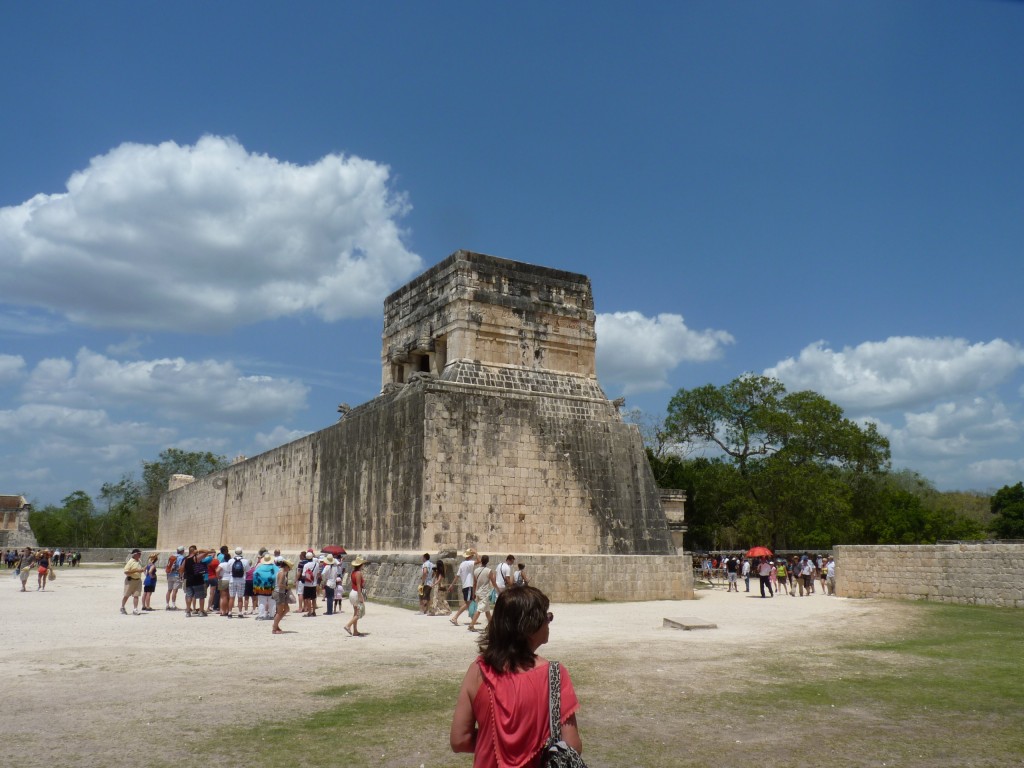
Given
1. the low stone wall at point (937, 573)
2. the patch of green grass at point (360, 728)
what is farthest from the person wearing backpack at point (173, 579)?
the low stone wall at point (937, 573)

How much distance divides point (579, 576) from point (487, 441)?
3.81m

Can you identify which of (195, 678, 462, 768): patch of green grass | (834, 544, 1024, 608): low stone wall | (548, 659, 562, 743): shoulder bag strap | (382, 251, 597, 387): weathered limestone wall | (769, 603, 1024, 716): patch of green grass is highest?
(382, 251, 597, 387): weathered limestone wall

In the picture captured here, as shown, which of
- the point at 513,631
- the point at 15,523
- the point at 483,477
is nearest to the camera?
the point at 513,631

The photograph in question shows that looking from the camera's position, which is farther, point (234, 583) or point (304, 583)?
point (234, 583)

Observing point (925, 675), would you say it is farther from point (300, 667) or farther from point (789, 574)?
point (789, 574)

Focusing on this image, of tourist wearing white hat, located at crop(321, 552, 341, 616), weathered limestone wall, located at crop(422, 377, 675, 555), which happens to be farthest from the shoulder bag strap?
weathered limestone wall, located at crop(422, 377, 675, 555)

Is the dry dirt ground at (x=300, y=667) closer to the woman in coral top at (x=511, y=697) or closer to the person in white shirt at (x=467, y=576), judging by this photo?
the person in white shirt at (x=467, y=576)

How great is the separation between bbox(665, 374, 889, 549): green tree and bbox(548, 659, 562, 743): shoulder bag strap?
31681 millimetres

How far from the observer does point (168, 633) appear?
417 inches

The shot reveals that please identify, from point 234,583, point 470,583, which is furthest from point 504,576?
point 234,583

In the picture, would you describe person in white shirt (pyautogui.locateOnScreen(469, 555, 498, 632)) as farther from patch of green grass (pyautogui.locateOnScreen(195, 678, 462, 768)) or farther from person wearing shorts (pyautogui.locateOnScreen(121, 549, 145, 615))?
person wearing shorts (pyautogui.locateOnScreen(121, 549, 145, 615))

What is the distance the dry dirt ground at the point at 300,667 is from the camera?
17.1 ft

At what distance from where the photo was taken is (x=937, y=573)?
16.0 meters

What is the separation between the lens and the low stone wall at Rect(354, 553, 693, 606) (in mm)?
14203
